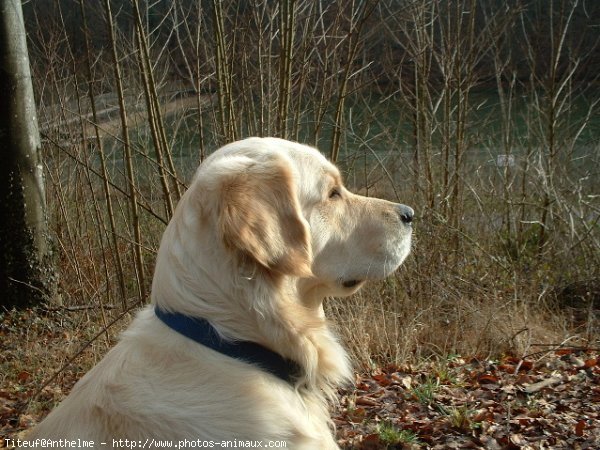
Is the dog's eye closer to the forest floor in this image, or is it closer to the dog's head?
the dog's head

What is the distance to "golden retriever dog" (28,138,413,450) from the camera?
7.65 ft

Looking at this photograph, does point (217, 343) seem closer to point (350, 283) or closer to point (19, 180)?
point (350, 283)

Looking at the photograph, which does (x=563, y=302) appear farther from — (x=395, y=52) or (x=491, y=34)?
(x=395, y=52)

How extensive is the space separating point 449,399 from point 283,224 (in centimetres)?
222

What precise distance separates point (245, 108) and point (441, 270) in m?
2.43

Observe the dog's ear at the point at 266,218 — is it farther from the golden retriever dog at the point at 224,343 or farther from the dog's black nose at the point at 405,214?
the dog's black nose at the point at 405,214

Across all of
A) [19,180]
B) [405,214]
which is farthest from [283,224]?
[19,180]

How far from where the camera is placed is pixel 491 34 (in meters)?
7.48

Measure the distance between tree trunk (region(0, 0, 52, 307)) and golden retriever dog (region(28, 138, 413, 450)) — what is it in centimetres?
453

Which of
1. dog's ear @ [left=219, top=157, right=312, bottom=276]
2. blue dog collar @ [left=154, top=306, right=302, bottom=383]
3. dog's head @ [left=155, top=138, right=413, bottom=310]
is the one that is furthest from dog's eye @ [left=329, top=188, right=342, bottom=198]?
blue dog collar @ [left=154, top=306, right=302, bottom=383]

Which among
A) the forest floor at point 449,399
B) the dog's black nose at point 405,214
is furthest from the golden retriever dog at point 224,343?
the forest floor at point 449,399

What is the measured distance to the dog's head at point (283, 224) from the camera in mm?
2424

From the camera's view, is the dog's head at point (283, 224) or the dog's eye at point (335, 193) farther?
the dog's eye at point (335, 193)

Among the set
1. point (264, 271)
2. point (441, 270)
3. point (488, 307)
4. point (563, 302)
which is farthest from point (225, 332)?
point (563, 302)
